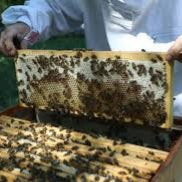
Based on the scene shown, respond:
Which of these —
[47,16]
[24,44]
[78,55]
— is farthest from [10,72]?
[78,55]

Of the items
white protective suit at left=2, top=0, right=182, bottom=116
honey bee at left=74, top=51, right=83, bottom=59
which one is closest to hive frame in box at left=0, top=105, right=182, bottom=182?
white protective suit at left=2, top=0, right=182, bottom=116

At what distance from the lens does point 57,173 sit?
5.18ft

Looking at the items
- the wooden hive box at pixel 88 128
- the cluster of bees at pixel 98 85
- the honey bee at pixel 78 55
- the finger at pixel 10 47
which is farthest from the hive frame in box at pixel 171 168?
the finger at pixel 10 47

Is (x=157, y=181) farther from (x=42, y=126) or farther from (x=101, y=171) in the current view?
(x=42, y=126)

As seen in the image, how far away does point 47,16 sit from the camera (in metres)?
2.53

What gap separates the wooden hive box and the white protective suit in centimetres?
29

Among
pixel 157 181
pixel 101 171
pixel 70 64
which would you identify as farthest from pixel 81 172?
pixel 70 64

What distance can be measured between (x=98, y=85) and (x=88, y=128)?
0.91 feet

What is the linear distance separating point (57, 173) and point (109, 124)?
0.55 metres

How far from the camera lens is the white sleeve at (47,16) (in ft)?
7.84

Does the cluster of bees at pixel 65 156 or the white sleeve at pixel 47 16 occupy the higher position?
the white sleeve at pixel 47 16

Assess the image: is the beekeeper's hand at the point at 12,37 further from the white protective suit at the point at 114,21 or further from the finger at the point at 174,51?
the finger at the point at 174,51

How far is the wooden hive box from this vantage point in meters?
1.58

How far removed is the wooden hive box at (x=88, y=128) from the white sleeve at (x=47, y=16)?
314mm
